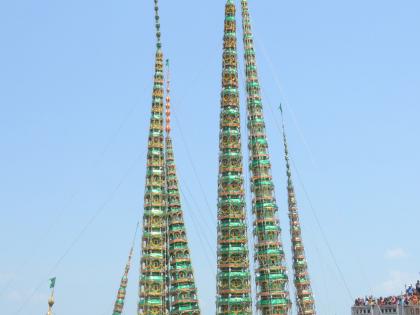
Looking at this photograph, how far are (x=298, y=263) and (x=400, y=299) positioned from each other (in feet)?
97.8

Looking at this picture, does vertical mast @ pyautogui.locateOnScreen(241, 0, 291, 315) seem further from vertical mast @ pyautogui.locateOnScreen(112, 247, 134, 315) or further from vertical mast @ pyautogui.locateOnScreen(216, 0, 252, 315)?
vertical mast @ pyautogui.locateOnScreen(112, 247, 134, 315)

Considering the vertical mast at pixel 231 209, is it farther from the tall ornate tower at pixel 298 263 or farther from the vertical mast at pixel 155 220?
the tall ornate tower at pixel 298 263

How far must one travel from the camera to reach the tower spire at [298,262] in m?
92.6

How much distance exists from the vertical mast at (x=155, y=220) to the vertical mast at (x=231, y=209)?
48.6ft

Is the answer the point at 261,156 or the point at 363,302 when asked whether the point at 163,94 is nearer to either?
the point at 261,156

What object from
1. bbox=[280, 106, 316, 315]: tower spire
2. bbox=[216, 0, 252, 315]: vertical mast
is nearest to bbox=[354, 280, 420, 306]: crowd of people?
bbox=[280, 106, 316, 315]: tower spire

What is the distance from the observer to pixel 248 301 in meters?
65.3

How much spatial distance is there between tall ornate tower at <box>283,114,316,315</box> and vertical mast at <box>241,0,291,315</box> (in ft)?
79.1

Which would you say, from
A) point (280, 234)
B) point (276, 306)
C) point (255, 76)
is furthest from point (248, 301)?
point (255, 76)

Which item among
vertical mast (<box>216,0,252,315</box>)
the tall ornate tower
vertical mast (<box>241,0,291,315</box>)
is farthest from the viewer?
the tall ornate tower

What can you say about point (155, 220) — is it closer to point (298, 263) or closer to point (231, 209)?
point (231, 209)

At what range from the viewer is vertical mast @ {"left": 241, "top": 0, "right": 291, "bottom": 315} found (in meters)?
68.4

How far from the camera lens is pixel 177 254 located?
3250 inches

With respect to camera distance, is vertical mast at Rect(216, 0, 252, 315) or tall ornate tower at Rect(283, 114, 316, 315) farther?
tall ornate tower at Rect(283, 114, 316, 315)
